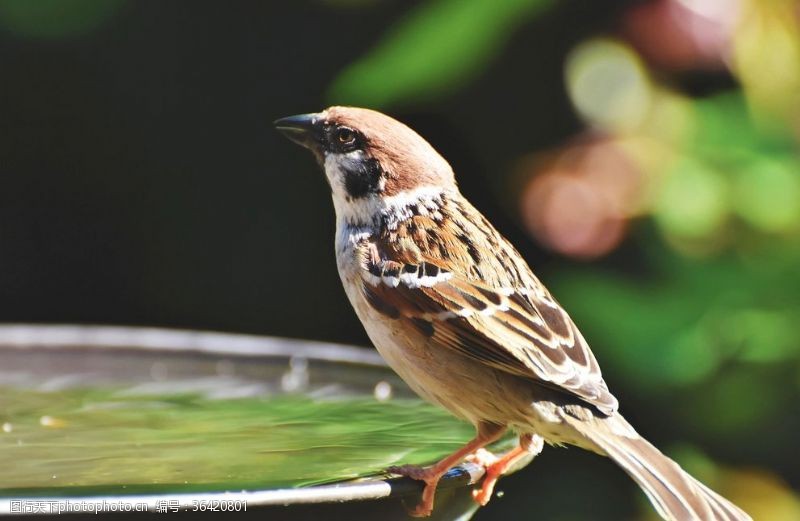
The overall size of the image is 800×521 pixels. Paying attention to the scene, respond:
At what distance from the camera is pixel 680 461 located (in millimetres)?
2906

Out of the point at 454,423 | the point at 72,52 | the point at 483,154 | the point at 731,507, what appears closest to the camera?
the point at 731,507

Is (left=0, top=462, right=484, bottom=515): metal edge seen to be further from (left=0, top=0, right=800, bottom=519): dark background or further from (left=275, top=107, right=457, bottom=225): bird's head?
(left=0, top=0, right=800, bottom=519): dark background

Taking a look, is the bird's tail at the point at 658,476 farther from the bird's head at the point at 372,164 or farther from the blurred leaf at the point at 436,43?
the blurred leaf at the point at 436,43

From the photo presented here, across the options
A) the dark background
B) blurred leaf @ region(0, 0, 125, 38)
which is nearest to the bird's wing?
the dark background

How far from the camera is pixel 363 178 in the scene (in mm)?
2627

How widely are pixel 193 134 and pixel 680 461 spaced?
8.09ft

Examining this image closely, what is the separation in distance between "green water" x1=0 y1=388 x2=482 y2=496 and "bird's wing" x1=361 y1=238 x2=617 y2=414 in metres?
0.18

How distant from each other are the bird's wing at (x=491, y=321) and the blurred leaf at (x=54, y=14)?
6.75 ft

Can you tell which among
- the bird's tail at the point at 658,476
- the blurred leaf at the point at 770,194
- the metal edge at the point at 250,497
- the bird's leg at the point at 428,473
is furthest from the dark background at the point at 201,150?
the metal edge at the point at 250,497

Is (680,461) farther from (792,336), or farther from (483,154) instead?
(483,154)

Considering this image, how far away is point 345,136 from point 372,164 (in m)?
0.09

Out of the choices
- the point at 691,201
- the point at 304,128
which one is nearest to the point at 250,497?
the point at 304,128

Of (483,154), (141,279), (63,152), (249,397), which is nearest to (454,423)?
(249,397)

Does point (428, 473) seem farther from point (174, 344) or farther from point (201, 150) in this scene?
point (201, 150)
